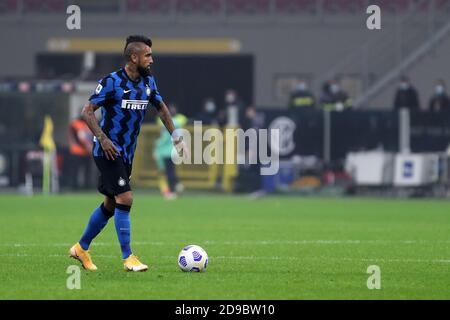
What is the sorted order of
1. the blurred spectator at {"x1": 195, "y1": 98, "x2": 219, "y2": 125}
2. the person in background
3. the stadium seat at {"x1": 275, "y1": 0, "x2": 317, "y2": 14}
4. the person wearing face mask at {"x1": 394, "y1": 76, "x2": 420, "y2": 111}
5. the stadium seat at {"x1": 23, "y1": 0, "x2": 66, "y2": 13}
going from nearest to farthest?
the person in background → the person wearing face mask at {"x1": 394, "y1": 76, "x2": 420, "y2": 111} → the blurred spectator at {"x1": 195, "y1": 98, "x2": 219, "y2": 125} → the stadium seat at {"x1": 275, "y1": 0, "x2": 317, "y2": 14} → the stadium seat at {"x1": 23, "y1": 0, "x2": 66, "y2": 13}

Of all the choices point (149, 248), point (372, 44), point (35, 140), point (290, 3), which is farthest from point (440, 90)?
point (149, 248)

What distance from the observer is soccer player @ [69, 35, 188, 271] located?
11.5 m

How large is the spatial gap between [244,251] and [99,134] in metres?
3.23

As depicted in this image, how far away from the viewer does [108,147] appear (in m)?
11.3

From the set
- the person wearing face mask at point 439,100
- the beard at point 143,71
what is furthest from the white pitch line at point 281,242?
the person wearing face mask at point 439,100

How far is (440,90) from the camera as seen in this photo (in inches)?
1282

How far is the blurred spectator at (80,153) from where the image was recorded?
30.7m

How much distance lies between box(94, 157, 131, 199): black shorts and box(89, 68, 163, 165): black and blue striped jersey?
0.38 feet

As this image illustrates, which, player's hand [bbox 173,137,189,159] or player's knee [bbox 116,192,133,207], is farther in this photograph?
player's hand [bbox 173,137,189,159]

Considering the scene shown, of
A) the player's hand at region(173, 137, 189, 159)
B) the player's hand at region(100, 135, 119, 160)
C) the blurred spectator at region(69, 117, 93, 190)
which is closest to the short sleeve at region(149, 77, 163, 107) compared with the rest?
the player's hand at region(173, 137, 189, 159)

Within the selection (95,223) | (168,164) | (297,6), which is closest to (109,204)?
(95,223)

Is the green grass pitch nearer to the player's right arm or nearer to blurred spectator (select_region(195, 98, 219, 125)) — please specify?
the player's right arm
